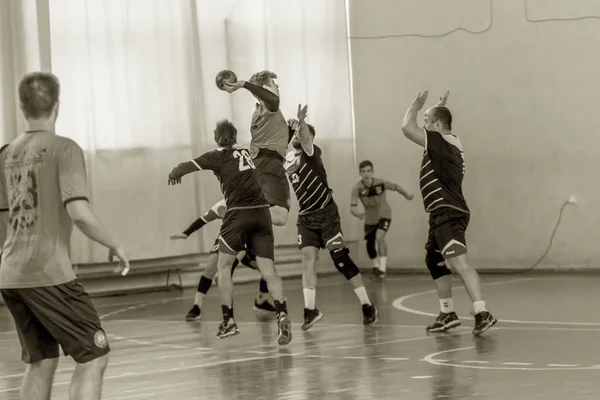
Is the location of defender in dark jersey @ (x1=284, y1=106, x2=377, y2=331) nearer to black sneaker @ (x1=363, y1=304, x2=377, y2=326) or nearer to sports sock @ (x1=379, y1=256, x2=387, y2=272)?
black sneaker @ (x1=363, y1=304, x2=377, y2=326)

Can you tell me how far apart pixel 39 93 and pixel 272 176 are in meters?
6.53

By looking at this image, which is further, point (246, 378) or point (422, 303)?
point (422, 303)

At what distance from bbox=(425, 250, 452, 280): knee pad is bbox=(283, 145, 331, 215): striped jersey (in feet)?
4.72

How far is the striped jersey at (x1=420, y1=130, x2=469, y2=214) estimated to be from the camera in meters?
10.7

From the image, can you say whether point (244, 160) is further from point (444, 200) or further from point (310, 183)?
point (444, 200)

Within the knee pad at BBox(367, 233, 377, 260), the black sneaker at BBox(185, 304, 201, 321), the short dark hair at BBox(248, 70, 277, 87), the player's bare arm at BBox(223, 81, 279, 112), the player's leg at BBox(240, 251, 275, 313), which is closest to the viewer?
the player's bare arm at BBox(223, 81, 279, 112)

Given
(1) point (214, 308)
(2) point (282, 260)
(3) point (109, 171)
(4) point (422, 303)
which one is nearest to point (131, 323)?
(1) point (214, 308)

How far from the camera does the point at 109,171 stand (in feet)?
58.5

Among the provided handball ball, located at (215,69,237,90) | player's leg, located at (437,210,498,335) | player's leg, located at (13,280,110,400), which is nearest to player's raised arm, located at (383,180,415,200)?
player's leg, located at (437,210,498,335)

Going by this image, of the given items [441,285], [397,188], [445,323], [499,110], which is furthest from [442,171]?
[397,188]

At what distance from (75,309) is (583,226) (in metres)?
12.6

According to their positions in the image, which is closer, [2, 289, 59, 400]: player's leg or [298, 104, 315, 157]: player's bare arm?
[2, 289, 59, 400]: player's leg

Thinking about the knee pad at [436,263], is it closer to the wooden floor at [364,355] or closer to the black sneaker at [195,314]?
the wooden floor at [364,355]

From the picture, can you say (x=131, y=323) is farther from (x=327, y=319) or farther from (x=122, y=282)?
(x=122, y=282)
